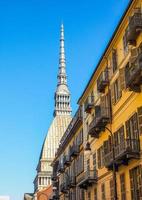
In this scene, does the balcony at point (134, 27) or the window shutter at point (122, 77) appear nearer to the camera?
the balcony at point (134, 27)

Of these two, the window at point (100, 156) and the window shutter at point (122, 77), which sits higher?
the window shutter at point (122, 77)

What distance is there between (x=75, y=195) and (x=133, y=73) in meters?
36.4

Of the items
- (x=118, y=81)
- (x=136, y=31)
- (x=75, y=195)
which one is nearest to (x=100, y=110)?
(x=118, y=81)

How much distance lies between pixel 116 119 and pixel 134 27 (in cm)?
1128

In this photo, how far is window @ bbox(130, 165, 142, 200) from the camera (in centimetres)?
3682

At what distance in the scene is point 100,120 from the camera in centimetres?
4734

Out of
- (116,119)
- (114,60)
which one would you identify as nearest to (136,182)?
(116,119)

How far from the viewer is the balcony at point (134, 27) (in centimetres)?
3697

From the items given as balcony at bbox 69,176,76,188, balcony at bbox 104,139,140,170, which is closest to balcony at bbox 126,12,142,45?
balcony at bbox 104,139,140,170

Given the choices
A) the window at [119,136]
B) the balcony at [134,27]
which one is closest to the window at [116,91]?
the window at [119,136]

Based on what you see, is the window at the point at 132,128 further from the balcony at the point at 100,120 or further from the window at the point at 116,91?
the balcony at the point at 100,120

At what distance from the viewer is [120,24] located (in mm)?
42719

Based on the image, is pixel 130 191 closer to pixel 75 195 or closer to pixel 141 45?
pixel 141 45

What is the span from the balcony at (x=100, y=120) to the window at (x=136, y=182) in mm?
9212
